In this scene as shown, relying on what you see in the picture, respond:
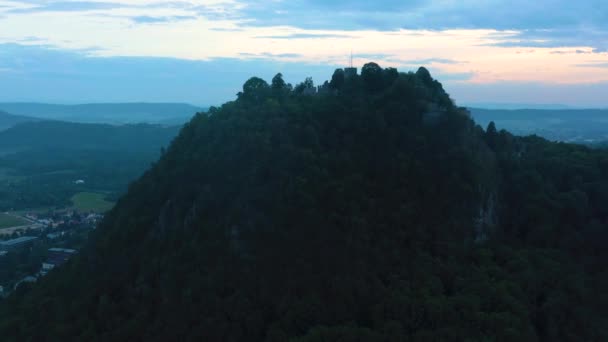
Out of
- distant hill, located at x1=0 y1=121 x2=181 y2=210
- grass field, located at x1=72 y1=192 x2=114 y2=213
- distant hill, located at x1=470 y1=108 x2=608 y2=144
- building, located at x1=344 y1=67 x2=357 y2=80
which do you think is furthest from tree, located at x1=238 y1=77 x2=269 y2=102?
distant hill, located at x1=470 y1=108 x2=608 y2=144

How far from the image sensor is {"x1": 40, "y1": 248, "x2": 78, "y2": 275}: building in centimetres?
4777

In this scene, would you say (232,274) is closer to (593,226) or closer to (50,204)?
→ (593,226)

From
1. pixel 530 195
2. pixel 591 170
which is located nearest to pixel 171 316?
pixel 530 195

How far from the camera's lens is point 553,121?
126m

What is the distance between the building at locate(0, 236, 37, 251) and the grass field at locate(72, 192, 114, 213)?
17.3 meters

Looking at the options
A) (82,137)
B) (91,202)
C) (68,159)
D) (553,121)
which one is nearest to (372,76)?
(91,202)

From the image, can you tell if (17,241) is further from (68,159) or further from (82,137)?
(82,137)

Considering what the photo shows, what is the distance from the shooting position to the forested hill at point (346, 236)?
21797mm

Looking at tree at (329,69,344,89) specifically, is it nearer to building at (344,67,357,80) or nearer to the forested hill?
the forested hill

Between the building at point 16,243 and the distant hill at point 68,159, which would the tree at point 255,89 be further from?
the distant hill at point 68,159

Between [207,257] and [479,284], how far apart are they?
37.3ft

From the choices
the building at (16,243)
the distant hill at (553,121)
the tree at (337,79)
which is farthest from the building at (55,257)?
the distant hill at (553,121)

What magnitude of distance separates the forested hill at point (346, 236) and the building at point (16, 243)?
28392 mm

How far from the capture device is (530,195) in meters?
28.7
